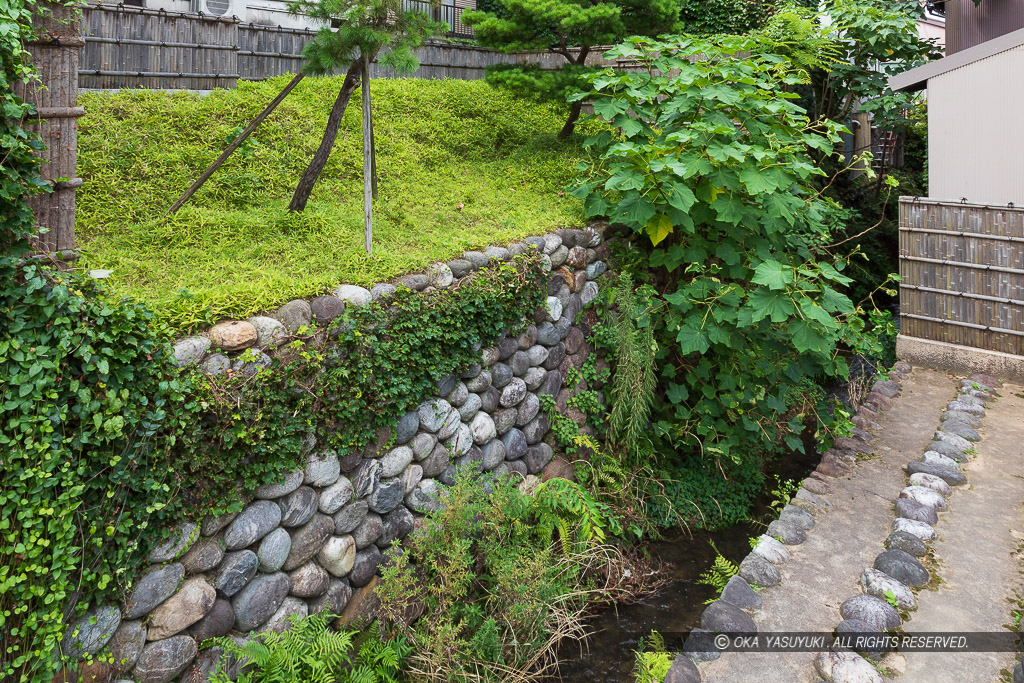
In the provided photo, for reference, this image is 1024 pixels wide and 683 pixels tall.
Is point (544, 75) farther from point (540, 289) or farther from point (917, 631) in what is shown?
point (917, 631)

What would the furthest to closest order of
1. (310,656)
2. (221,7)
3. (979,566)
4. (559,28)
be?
1. (221,7)
2. (559,28)
3. (979,566)
4. (310,656)

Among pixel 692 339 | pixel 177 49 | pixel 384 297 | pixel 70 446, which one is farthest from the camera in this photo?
pixel 177 49

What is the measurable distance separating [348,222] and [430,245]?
816 mm

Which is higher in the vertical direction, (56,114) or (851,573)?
(56,114)

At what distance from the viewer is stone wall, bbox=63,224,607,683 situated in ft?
11.5

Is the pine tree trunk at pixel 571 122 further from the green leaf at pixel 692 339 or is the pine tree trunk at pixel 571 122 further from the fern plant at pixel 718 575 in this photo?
the fern plant at pixel 718 575

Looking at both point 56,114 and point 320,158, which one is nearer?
point 56,114

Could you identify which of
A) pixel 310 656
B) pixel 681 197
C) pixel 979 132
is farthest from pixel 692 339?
pixel 979 132

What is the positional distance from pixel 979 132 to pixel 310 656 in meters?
8.42

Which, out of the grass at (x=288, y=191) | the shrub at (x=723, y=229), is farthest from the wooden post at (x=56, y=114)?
the shrub at (x=723, y=229)

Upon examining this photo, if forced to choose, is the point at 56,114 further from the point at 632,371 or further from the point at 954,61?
the point at 954,61

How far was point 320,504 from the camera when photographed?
422cm

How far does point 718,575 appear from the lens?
5.39m

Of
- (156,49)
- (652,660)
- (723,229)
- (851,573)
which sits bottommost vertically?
(652,660)
